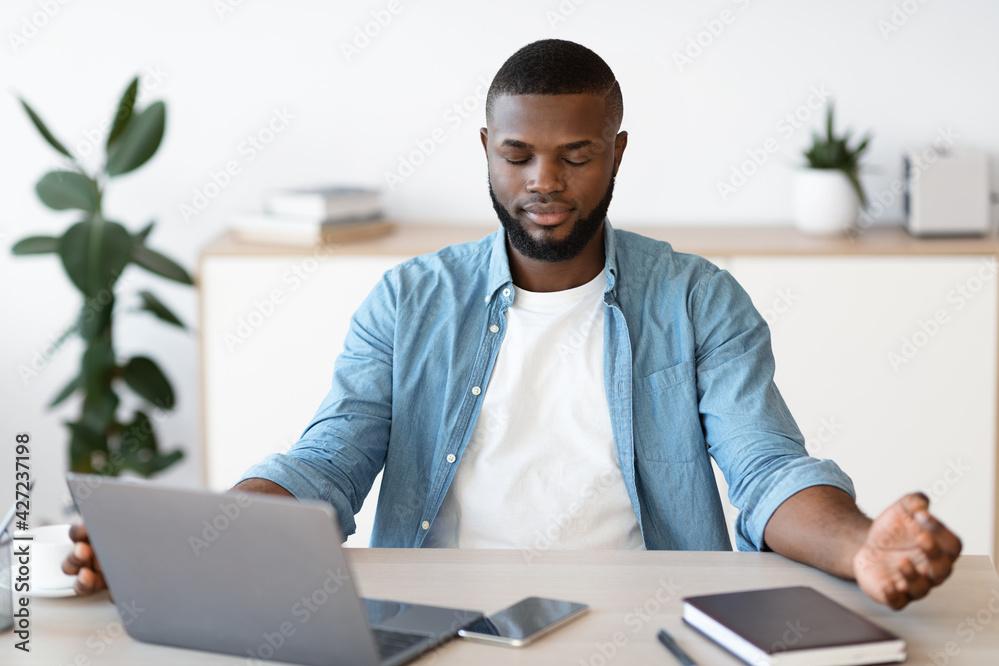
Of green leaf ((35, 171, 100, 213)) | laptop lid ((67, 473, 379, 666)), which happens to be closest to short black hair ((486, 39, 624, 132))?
laptop lid ((67, 473, 379, 666))

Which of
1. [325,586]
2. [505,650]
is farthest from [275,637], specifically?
[505,650]

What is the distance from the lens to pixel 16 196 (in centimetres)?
346

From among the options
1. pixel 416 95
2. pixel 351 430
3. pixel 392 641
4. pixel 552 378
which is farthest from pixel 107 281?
pixel 392 641

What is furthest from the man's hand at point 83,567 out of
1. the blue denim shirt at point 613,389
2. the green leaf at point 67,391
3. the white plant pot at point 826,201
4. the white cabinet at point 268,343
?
the white plant pot at point 826,201

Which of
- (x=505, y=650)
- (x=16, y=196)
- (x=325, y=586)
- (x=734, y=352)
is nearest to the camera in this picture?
(x=325, y=586)

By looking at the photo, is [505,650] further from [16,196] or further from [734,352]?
[16,196]

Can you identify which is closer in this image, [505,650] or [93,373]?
[505,650]

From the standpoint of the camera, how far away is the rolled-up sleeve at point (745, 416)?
5.27 ft

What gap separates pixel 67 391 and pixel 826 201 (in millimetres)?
1999

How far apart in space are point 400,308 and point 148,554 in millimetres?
771

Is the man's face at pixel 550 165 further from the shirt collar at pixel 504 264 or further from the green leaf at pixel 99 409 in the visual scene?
the green leaf at pixel 99 409

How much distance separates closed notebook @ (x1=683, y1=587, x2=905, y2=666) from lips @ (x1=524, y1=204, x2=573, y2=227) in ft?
2.21

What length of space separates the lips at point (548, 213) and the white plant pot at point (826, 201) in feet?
5.00

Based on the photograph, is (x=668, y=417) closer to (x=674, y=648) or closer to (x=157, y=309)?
(x=674, y=648)
